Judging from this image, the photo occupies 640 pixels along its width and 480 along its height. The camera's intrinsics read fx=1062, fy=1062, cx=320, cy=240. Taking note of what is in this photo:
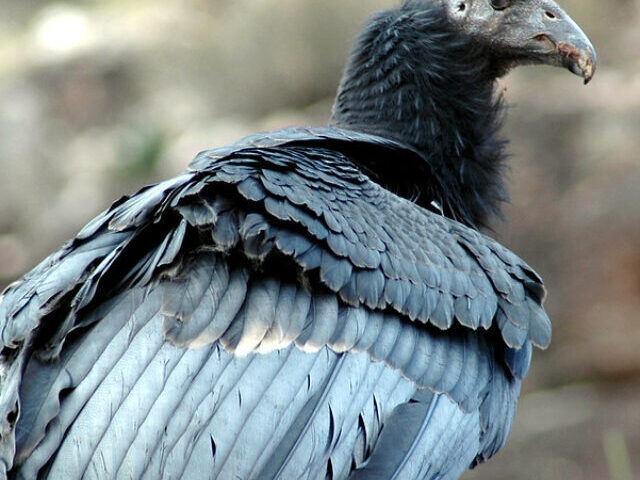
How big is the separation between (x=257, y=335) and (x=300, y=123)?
10.0 metres

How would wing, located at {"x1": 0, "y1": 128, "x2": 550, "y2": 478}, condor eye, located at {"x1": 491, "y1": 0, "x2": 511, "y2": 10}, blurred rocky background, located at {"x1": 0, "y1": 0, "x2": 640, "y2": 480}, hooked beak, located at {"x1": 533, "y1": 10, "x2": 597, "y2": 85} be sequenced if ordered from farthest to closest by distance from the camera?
blurred rocky background, located at {"x1": 0, "y1": 0, "x2": 640, "y2": 480} < condor eye, located at {"x1": 491, "y1": 0, "x2": 511, "y2": 10} < hooked beak, located at {"x1": 533, "y1": 10, "x2": 597, "y2": 85} < wing, located at {"x1": 0, "y1": 128, "x2": 550, "y2": 478}

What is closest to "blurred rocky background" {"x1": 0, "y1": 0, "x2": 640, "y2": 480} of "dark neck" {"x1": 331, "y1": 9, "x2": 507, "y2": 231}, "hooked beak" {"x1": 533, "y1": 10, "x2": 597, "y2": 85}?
"dark neck" {"x1": 331, "y1": 9, "x2": 507, "y2": 231}

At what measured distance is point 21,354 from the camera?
3750mm

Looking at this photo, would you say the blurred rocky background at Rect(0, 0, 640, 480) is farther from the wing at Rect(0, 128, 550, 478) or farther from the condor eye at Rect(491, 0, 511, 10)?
the wing at Rect(0, 128, 550, 478)

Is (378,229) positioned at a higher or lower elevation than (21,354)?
higher

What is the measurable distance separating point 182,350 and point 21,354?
594 mm

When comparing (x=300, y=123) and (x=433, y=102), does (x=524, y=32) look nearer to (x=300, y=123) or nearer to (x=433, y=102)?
(x=433, y=102)

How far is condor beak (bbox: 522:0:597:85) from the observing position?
5156mm

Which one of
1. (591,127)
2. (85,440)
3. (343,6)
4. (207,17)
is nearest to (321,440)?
(85,440)

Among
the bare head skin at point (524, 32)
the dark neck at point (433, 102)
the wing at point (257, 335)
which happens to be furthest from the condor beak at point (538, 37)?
the wing at point (257, 335)

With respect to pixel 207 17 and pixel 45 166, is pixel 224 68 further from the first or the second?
pixel 45 166

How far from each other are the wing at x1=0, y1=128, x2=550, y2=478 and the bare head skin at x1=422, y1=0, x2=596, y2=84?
4.50 feet

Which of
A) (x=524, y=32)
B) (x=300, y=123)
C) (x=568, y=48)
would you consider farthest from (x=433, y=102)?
(x=300, y=123)

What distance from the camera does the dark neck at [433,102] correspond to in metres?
5.28
